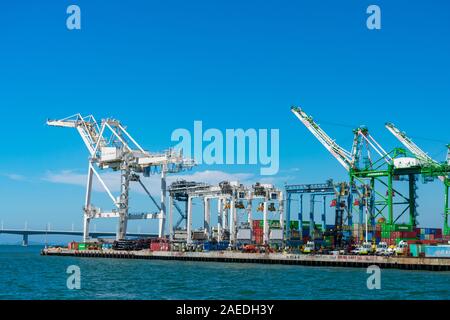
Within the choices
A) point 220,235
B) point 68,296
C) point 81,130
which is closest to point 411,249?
point 220,235

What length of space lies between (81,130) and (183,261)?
3144 centimetres

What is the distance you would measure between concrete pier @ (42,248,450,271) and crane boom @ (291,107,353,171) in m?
26.4

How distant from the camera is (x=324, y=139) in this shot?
10675 centimetres

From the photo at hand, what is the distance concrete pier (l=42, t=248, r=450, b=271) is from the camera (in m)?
66.8

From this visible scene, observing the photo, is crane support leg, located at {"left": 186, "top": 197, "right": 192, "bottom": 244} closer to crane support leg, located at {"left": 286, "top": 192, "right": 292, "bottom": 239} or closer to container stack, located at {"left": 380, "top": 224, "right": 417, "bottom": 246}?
crane support leg, located at {"left": 286, "top": 192, "right": 292, "bottom": 239}

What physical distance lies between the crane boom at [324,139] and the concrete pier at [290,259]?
2638 centimetres

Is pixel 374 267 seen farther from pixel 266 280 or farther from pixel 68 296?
pixel 68 296

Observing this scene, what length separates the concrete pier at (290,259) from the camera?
6675 centimetres

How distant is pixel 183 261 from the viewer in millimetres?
89812

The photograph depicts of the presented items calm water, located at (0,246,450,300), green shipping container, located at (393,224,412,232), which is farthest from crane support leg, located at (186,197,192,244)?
calm water, located at (0,246,450,300)

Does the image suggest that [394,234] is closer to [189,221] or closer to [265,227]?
[265,227]

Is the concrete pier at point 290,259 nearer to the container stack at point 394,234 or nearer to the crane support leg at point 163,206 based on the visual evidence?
the crane support leg at point 163,206

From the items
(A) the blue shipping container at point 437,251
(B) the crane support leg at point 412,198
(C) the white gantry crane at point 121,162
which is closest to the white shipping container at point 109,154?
(C) the white gantry crane at point 121,162
